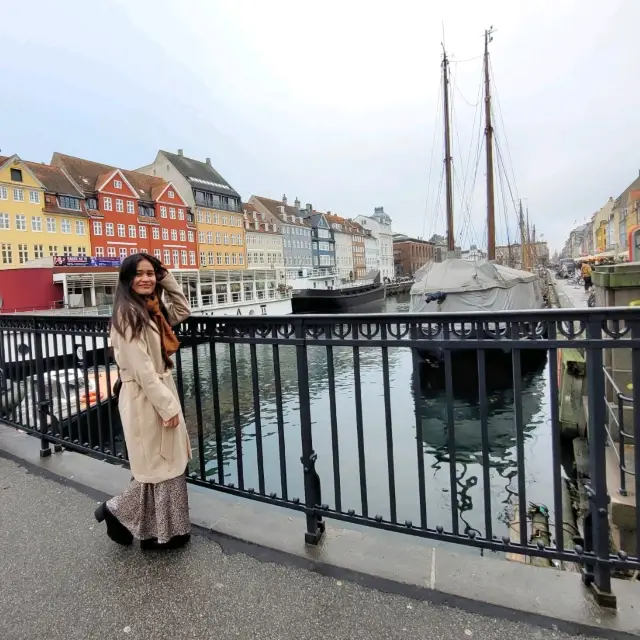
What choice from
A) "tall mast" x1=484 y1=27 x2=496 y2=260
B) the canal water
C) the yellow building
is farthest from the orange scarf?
the yellow building

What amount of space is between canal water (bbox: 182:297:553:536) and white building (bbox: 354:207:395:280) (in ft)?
334

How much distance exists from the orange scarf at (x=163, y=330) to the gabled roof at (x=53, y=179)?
153ft

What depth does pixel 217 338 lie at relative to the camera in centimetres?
287

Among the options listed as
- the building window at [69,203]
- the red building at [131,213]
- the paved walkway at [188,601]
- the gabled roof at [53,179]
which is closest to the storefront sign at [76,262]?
the red building at [131,213]

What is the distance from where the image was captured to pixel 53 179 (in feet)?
141

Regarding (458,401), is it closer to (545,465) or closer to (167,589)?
(545,465)

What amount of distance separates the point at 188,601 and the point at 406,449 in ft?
28.5

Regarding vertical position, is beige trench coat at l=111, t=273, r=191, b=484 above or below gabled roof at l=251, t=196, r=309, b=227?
below

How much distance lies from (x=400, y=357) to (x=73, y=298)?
69.2 ft

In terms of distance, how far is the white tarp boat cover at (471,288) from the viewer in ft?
55.8

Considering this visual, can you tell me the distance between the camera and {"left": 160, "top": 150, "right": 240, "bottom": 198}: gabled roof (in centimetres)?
5962

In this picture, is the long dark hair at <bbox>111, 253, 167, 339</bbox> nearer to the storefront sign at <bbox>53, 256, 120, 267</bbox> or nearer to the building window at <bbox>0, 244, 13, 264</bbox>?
the storefront sign at <bbox>53, 256, 120, 267</bbox>

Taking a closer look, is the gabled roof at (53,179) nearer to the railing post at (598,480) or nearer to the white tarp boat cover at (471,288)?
the white tarp boat cover at (471,288)

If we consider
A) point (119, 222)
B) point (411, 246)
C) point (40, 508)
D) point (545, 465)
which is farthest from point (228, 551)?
point (411, 246)
